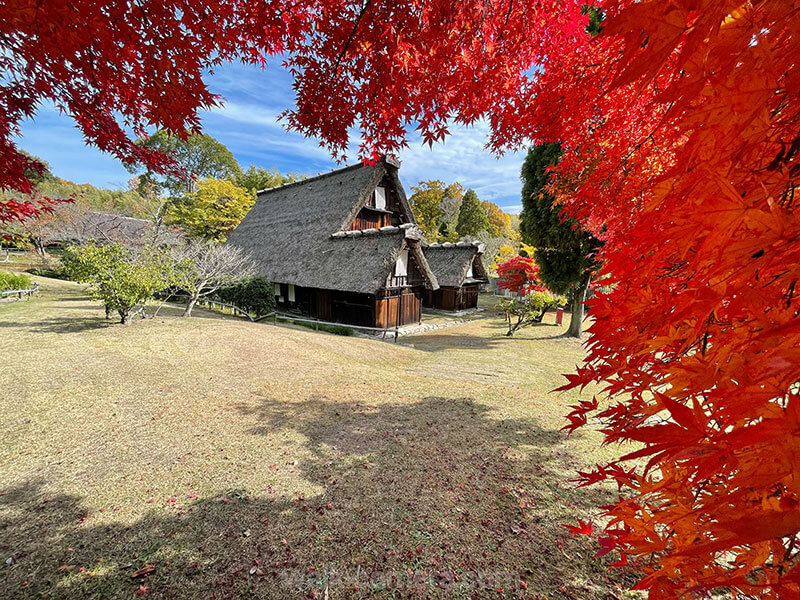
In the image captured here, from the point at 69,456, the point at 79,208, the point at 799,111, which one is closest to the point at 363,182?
the point at 69,456

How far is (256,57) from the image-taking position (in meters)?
3.32

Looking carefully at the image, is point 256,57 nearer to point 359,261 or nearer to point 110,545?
point 110,545

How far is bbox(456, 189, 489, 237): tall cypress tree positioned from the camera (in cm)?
3241

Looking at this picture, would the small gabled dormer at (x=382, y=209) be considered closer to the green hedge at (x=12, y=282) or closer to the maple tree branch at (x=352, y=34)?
the maple tree branch at (x=352, y=34)

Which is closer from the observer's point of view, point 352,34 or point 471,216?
point 352,34

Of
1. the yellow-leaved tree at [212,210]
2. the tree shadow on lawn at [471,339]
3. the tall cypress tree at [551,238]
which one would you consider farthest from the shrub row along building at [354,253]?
the tall cypress tree at [551,238]

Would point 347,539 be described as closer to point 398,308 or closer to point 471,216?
point 398,308

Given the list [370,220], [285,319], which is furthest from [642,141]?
[370,220]

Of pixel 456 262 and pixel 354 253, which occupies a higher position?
pixel 456 262

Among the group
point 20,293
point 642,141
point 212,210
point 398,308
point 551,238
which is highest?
point 212,210

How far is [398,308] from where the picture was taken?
14398 mm

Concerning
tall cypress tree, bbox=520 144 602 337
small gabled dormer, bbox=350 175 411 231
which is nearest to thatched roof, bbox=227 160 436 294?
small gabled dormer, bbox=350 175 411 231

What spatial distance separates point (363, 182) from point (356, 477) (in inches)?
624

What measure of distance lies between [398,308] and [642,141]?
492 inches
